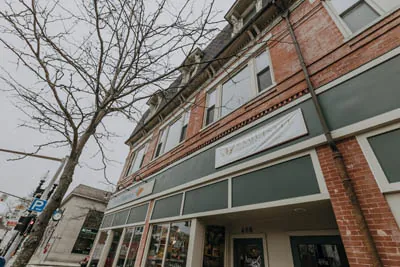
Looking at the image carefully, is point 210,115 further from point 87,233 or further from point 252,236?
point 87,233

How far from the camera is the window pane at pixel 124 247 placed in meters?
8.51

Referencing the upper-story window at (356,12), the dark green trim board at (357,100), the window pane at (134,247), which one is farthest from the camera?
the window pane at (134,247)

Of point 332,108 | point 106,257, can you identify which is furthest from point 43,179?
point 332,108

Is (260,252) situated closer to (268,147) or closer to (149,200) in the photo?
(268,147)

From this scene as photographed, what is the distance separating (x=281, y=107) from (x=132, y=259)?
27.5 feet

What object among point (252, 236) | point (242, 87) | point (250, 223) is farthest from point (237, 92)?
point (252, 236)

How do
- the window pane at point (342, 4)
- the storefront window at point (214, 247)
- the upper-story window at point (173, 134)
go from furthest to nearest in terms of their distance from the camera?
the upper-story window at point (173, 134) → the storefront window at point (214, 247) → the window pane at point (342, 4)

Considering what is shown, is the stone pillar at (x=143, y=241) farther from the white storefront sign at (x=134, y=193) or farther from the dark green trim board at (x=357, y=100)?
the dark green trim board at (x=357, y=100)

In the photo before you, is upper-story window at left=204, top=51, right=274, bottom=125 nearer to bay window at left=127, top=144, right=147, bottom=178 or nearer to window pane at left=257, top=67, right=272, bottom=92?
window pane at left=257, top=67, right=272, bottom=92

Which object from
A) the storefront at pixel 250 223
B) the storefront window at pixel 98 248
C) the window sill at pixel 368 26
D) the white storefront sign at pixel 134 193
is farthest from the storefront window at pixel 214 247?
the storefront window at pixel 98 248

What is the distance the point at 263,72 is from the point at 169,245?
21.7ft

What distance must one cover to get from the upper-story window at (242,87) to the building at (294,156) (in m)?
0.05

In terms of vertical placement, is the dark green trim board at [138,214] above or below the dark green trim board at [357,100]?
below

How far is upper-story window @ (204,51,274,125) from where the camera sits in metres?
5.90
